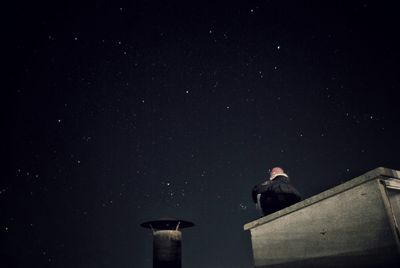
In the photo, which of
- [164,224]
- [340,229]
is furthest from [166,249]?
[340,229]

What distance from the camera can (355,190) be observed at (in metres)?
3.29

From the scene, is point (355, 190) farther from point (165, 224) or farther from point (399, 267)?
point (165, 224)

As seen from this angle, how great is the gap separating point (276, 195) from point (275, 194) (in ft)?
0.08

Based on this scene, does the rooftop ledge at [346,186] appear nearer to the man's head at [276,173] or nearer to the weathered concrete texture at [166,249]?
the man's head at [276,173]

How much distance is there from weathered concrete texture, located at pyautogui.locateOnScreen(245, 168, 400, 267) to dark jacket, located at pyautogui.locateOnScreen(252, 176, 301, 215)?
41 cm

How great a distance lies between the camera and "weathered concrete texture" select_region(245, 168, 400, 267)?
2.95 m

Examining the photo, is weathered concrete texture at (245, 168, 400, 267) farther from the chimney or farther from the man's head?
the chimney

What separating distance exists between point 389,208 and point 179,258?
25.2 ft

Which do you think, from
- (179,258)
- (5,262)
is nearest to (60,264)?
(5,262)

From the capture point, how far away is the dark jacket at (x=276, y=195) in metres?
4.90

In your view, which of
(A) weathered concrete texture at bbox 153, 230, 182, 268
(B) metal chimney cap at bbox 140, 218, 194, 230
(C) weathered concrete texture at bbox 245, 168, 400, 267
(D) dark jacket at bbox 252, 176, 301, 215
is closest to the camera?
(C) weathered concrete texture at bbox 245, 168, 400, 267

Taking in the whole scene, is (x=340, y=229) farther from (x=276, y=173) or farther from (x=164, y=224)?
(x=164, y=224)

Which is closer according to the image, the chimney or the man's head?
the man's head

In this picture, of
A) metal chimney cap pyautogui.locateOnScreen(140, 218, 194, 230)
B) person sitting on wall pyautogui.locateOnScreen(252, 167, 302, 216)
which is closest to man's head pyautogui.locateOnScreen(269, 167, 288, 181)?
person sitting on wall pyautogui.locateOnScreen(252, 167, 302, 216)
